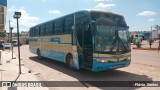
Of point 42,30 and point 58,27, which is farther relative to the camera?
point 42,30

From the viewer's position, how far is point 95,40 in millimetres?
10422

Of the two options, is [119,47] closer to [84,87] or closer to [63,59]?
[84,87]

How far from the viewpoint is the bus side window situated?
12938mm

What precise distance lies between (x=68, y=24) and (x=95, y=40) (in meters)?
3.38

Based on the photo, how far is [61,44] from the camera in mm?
14461

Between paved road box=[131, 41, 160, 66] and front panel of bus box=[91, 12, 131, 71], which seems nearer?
front panel of bus box=[91, 12, 131, 71]

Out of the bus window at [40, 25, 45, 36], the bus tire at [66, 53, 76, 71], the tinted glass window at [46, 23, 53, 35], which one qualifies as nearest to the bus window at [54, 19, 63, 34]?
the tinted glass window at [46, 23, 53, 35]

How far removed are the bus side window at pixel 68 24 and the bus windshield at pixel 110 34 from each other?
2281mm

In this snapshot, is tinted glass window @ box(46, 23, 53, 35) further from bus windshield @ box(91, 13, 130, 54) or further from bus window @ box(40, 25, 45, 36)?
bus windshield @ box(91, 13, 130, 54)

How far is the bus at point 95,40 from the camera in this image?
10469 millimetres

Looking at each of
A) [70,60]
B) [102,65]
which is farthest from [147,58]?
[102,65]

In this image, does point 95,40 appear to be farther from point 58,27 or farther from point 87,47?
point 58,27

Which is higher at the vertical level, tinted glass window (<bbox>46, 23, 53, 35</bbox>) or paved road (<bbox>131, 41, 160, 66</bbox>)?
tinted glass window (<bbox>46, 23, 53, 35</bbox>)

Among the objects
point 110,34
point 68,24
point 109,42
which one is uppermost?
point 68,24
